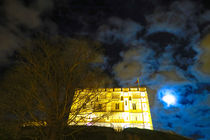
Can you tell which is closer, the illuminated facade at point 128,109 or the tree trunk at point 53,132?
the tree trunk at point 53,132

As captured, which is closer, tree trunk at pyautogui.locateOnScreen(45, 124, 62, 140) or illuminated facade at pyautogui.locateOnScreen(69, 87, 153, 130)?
tree trunk at pyautogui.locateOnScreen(45, 124, 62, 140)

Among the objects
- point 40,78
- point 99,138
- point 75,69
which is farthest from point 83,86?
point 99,138

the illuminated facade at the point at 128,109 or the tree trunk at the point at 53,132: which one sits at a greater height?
the illuminated facade at the point at 128,109

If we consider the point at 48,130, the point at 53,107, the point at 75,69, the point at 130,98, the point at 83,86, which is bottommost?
the point at 48,130

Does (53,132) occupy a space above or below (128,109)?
below

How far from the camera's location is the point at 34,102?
9.36 metres

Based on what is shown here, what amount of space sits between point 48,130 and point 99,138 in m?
8.48

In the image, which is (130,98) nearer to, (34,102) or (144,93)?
(144,93)

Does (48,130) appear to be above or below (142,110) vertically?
below

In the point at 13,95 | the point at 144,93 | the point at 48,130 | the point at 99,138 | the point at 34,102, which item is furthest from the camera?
the point at 144,93

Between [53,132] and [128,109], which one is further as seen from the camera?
[128,109]

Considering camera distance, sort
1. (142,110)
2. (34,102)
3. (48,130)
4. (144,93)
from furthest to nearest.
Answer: (144,93)
(142,110)
(34,102)
(48,130)

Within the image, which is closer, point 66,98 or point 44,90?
point 66,98

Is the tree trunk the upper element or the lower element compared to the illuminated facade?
lower
